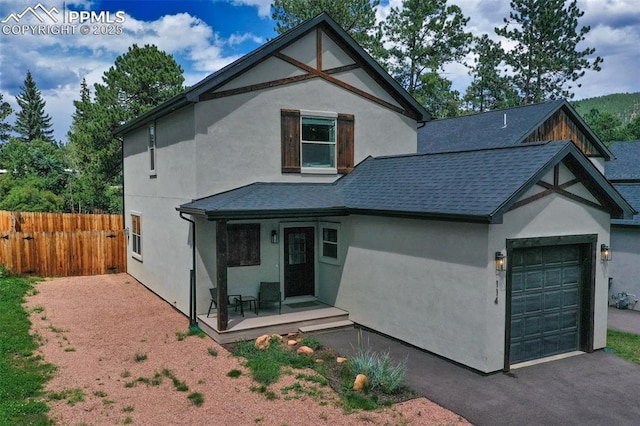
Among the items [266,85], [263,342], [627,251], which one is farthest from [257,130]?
[627,251]

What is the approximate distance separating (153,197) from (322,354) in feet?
27.5

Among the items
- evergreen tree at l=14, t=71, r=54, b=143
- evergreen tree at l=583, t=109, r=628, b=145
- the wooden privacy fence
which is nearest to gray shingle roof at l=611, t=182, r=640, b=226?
the wooden privacy fence

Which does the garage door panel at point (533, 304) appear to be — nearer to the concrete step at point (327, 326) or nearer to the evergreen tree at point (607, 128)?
the concrete step at point (327, 326)

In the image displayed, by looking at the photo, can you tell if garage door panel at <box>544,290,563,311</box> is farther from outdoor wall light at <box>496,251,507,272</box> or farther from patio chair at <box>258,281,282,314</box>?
patio chair at <box>258,281,282,314</box>

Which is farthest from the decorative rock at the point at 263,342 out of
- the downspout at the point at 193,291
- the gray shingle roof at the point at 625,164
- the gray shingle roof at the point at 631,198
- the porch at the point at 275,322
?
the gray shingle roof at the point at 625,164

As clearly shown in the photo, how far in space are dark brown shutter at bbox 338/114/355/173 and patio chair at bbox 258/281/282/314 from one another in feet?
12.8

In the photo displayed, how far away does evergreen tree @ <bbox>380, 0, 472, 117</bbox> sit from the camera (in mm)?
33781

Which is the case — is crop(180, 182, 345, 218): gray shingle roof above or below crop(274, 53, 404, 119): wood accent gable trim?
below

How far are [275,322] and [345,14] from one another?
26.8 meters

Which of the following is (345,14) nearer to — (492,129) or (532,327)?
(492,129)

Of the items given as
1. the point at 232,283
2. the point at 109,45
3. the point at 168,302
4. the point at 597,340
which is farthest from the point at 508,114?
the point at 109,45

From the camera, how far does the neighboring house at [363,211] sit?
840 cm

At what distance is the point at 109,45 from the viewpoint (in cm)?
2683

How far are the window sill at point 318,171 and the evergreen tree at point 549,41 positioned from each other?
2731 cm
